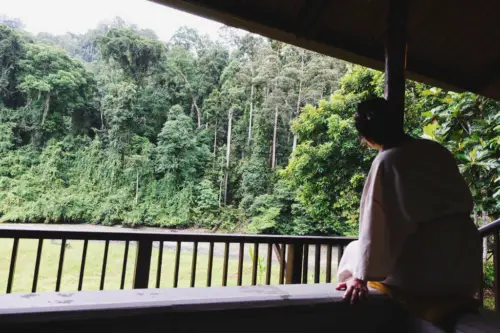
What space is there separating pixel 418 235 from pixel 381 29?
4.78 ft

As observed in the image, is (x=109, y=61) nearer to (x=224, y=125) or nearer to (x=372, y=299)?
(x=224, y=125)

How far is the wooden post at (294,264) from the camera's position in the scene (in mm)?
2574

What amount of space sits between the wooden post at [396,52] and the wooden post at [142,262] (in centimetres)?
179

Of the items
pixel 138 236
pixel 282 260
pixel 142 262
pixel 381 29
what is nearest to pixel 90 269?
pixel 142 262

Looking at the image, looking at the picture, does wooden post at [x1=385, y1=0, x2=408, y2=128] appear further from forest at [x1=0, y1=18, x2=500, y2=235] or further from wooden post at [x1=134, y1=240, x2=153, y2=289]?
forest at [x1=0, y1=18, x2=500, y2=235]

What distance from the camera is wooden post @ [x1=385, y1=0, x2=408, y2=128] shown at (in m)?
1.71

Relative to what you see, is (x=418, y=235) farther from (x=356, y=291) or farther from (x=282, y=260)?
(x=282, y=260)

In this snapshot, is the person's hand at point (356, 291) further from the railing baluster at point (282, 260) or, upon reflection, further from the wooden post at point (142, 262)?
the wooden post at point (142, 262)

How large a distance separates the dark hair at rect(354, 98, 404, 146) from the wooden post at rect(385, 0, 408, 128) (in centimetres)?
56

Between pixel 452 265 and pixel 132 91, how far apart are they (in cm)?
2009

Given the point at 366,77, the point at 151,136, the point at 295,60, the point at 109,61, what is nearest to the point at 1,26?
the point at 109,61

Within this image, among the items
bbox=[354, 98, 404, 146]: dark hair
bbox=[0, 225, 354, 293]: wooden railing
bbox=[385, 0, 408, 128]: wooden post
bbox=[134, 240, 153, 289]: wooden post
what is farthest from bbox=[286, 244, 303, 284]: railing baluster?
bbox=[354, 98, 404, 146]: dark hair

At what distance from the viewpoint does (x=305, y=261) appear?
259cm

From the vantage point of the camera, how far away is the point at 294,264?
8.46 feet
